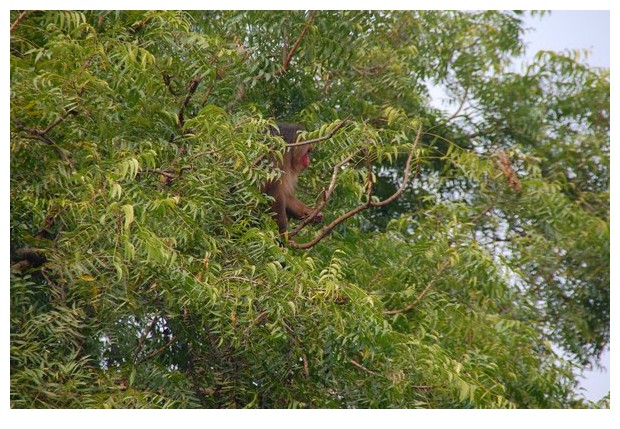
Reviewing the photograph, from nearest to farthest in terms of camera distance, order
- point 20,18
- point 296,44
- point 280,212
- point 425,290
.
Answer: point 20,18, point 425,290, point 296,44, point 280,212

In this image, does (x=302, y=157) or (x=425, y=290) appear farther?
(x=302, y=157)

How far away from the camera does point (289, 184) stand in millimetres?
5148

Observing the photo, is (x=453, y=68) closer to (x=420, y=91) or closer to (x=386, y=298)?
(x=420, y=91)

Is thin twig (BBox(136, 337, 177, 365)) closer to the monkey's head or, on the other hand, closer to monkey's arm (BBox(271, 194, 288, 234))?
monkey's arm (BBox(271, 194, 288, 234))

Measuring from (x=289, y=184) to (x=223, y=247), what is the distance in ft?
3.65

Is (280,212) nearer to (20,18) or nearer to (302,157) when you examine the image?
(302,157)

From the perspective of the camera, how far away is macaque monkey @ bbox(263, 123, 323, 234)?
16.4 ft

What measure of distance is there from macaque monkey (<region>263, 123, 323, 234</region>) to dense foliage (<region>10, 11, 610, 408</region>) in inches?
3.6

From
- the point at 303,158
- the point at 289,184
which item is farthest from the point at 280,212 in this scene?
the point at 303,158

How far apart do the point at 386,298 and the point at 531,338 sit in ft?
2.81

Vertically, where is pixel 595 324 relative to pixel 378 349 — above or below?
above
